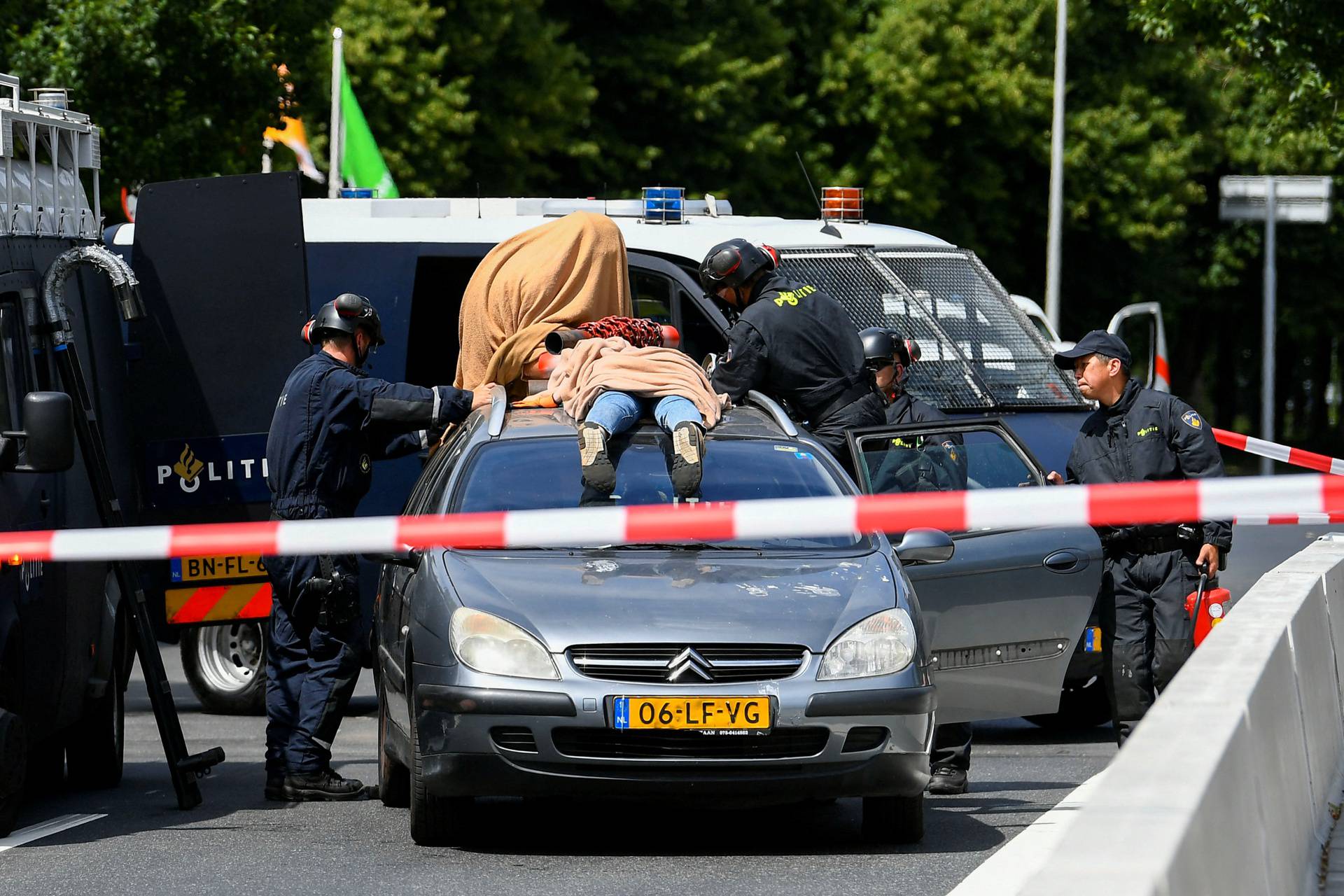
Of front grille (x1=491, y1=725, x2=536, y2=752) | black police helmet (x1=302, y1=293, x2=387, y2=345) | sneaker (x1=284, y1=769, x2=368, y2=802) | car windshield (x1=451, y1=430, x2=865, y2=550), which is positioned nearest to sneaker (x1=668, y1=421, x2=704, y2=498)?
car windshield (x1=451, y1=430, x2=865, y2=550)

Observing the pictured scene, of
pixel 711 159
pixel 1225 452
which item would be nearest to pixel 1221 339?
pixel 1225 452

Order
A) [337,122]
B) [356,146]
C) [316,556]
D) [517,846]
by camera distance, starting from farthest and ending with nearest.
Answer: [356,146], [337,122], [316,556], [517,846]

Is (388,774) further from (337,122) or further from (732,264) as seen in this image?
(337,122)

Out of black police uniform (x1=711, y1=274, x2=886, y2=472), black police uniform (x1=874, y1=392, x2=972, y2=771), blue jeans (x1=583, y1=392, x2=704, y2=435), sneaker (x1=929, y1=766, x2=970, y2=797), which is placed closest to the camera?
blue jeans (x1=583, y1=392, x2=704, y2=435)

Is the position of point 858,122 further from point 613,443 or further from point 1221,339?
point 613,443

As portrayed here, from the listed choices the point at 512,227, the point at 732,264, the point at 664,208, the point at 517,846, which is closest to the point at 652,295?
the point at 664,208

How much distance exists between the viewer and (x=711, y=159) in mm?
30875

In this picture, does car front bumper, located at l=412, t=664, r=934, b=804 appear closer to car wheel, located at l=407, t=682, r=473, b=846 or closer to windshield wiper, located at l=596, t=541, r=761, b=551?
car wheel, located at l=407, t=682, r=473, b=846

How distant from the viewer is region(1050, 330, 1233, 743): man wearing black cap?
892 centimetres

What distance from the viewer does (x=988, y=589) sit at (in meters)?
8.57

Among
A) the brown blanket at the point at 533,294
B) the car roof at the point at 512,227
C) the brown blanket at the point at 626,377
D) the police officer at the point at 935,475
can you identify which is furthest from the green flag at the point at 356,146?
the brown blanket at the point at 626,377

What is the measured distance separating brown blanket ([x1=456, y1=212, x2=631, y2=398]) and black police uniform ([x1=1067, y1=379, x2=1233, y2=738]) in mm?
2675

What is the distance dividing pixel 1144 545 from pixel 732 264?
2.16 metres

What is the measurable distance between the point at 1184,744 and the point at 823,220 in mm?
8750
